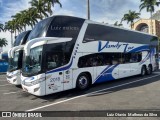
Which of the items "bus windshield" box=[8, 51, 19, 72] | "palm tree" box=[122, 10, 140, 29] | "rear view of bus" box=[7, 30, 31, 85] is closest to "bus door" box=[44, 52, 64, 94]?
"rear view of bus" box=[7, 30, 31, 85]

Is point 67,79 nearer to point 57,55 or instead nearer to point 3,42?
point 57,55

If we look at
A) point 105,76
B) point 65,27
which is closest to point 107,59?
point 105,76

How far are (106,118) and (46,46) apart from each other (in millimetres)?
4403

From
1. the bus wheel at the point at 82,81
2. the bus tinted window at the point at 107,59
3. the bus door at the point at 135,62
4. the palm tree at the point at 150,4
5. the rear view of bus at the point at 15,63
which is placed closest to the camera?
the bus wheel at the point at 82,81

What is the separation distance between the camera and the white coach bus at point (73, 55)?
8.84m

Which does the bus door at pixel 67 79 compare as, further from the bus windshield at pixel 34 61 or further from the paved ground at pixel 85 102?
the bus windshield at pixel 34 61

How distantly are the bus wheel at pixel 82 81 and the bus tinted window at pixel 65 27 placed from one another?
89.9 inches

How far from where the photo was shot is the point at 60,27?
31.7 feet

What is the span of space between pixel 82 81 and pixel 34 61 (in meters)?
3.13

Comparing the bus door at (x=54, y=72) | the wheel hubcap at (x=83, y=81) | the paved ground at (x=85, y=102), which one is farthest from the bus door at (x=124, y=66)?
the bus door at (x=54, y=72)

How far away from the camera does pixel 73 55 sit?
1011 centimetres

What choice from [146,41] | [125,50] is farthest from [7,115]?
[146,41]

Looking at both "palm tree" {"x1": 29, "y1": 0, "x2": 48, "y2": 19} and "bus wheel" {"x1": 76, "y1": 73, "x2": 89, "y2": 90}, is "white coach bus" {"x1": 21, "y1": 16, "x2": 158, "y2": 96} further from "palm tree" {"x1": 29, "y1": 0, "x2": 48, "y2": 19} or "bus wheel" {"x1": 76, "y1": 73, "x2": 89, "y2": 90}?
"palm tree" {"x1": 29, "y1": 0, "x2": 48, "y2": 19}

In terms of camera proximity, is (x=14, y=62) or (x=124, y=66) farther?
(x=124, y=66)
